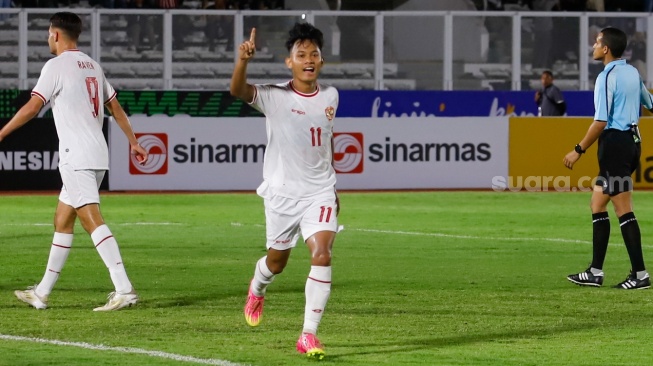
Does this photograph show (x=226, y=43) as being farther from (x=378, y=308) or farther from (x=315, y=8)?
(x=378, y=308)

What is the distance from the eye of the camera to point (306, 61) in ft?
26.2

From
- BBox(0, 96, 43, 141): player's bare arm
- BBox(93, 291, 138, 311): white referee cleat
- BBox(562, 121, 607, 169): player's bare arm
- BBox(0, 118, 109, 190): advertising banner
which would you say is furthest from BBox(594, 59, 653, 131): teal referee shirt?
BBox(0, 118, 109, 190): advertising banner

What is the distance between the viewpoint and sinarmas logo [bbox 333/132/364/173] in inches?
901

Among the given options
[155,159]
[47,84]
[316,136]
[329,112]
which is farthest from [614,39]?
[155,159]

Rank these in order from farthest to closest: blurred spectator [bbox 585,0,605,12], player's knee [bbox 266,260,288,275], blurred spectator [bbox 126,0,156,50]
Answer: blurred spectator [bbox 585,0,605,12] → blurred spectator [bbox 126,0,156,50] → player's knee [bbox 266,260,288,275]

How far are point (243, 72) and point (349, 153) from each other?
15.6m

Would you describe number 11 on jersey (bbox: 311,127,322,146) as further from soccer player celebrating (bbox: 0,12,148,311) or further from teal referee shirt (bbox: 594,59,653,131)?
teal referee shirt (bbox: 594,59,653,131)

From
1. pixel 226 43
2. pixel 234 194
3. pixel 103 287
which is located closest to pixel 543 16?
pixel 226 43

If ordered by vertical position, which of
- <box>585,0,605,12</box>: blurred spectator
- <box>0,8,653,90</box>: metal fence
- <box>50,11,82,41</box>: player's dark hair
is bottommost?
<box>50,11,82,41</box>: player's dark hair

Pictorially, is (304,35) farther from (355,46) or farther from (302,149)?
(355,46)

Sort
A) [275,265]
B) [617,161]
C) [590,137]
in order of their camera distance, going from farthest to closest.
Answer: [617,161] → [590,137] → [275,265]

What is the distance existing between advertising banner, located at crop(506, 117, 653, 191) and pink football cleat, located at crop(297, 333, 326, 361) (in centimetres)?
Answer: 1611

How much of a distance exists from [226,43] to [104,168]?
17194mm

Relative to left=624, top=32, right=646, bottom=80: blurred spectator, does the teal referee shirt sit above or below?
below
